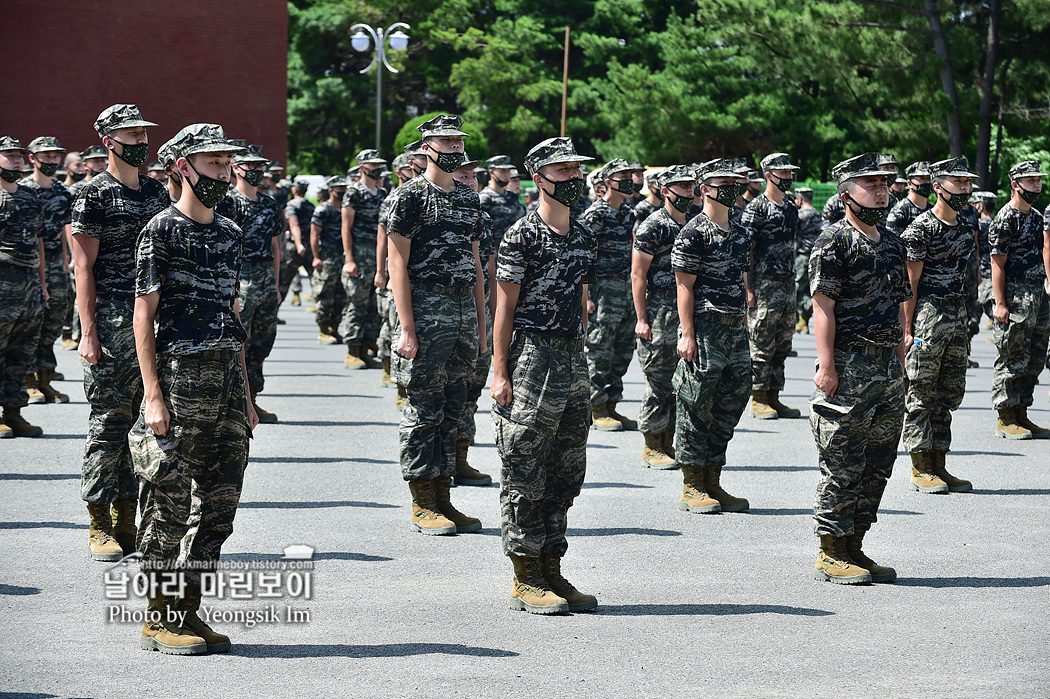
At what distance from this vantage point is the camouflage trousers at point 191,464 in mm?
5719

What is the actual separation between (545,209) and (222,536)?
2.28 m

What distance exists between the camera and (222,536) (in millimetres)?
5859

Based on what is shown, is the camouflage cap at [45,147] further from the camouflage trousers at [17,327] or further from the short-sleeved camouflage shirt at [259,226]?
the short-sleeved camouflage shirt at [259,226]

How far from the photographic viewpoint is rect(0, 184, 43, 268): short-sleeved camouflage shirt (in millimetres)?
10852

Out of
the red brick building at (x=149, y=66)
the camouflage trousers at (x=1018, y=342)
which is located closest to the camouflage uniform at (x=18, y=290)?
the camouflage trousers at (x=1018, y=342)

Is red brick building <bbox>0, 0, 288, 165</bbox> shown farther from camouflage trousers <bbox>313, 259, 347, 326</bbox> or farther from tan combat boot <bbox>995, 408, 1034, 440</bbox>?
tan combat boot <bbox>995, 408, 1034, 440</bbox>

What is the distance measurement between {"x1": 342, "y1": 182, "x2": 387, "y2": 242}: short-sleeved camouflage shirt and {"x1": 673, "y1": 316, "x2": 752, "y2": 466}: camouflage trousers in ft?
22.9

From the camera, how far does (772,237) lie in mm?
12523

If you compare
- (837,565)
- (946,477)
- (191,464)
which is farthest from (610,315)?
(191,464)

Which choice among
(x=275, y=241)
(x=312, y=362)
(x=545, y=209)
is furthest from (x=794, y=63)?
(x=545, y=209)

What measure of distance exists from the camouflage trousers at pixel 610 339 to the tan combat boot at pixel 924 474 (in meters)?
3.18

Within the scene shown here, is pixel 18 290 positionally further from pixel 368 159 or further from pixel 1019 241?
pixel 1019 241

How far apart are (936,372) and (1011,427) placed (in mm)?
2976

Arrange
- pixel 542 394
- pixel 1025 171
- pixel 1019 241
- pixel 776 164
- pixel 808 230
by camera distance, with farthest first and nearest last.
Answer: pixel 808 230, pixel 776 164, pixel 1019 241, pixel 1025 171, pixel 542 394
